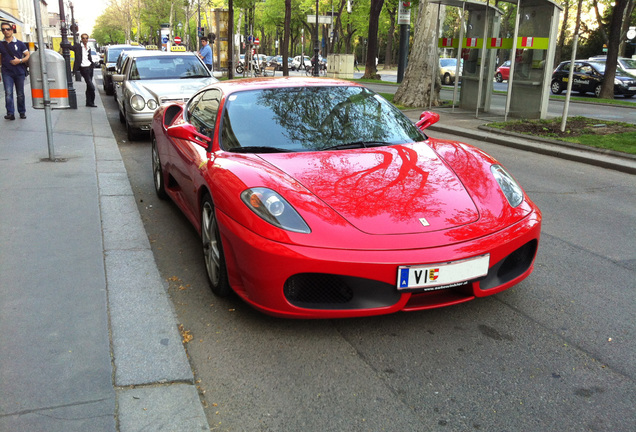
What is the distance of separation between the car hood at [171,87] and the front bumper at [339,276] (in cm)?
752

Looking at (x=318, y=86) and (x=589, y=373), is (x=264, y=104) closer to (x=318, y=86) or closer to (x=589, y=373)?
(x=318, y=86)

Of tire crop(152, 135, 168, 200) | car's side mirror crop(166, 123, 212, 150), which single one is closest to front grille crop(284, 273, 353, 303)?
car's side mirror crop(166, 123, 212, 150)

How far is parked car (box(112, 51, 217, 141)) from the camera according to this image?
10.3m

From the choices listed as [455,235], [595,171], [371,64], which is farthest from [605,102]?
[455,235]

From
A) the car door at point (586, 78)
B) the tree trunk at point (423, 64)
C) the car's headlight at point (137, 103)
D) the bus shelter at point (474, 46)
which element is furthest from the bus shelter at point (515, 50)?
the car door at point (586, 78)

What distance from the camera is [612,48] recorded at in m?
21.5

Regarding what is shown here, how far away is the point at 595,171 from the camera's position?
8.53 m

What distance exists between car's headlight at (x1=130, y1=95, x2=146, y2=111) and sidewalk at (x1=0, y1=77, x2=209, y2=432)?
156 inches

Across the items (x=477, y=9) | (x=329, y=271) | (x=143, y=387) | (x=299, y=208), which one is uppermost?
(x=477, y=9)

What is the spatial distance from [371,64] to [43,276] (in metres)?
30.7

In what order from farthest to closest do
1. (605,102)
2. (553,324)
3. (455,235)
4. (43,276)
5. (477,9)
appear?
(605,102) < (477,9) < (43,276) < (553,324) < (455,235)

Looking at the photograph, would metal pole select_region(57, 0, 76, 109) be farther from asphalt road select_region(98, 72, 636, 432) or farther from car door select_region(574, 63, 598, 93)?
car door select_region(574, 63, 598, 93)

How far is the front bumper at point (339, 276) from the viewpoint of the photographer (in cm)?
307

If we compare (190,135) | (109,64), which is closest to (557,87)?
(109,64)
